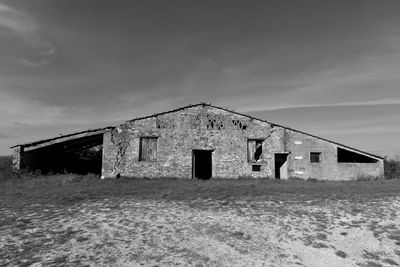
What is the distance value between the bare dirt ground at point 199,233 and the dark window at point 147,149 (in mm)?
7263

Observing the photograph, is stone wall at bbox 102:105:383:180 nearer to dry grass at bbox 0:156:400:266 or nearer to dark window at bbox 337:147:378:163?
dark window at bbox 337:147:378:163

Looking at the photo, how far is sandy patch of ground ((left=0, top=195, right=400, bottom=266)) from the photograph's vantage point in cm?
599

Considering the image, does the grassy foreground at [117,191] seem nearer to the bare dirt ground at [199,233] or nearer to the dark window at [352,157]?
the bare dirt ground at [199,233]

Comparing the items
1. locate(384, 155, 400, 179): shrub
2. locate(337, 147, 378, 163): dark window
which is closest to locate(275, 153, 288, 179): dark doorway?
locate(337, 147, 378, 163): dark window

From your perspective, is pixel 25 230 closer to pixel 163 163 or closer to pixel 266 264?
pixel 266 264

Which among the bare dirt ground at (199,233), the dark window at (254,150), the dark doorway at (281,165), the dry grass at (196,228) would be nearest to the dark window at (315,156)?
the dark doorway at (281,165)

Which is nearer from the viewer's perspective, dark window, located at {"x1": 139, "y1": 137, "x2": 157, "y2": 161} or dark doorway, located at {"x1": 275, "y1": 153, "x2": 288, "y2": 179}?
dark window, located at {"x1": 139, "y1": 137, "x2": 157, "y2": 161}

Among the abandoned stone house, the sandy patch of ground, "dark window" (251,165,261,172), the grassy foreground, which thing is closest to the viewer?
the sandy patch of ground

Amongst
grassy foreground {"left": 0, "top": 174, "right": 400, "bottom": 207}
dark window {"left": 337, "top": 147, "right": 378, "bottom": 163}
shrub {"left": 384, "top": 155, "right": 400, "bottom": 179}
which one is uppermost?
dark window {"left": 337, "top": 147, "right": 378, "bottom": 163}

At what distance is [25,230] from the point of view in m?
7.26

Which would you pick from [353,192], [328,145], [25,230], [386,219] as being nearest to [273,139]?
[328,145]

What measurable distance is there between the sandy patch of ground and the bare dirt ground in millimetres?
21

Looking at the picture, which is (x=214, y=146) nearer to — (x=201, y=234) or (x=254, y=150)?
(x=254, y=150)

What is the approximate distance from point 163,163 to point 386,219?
12.1 meters
